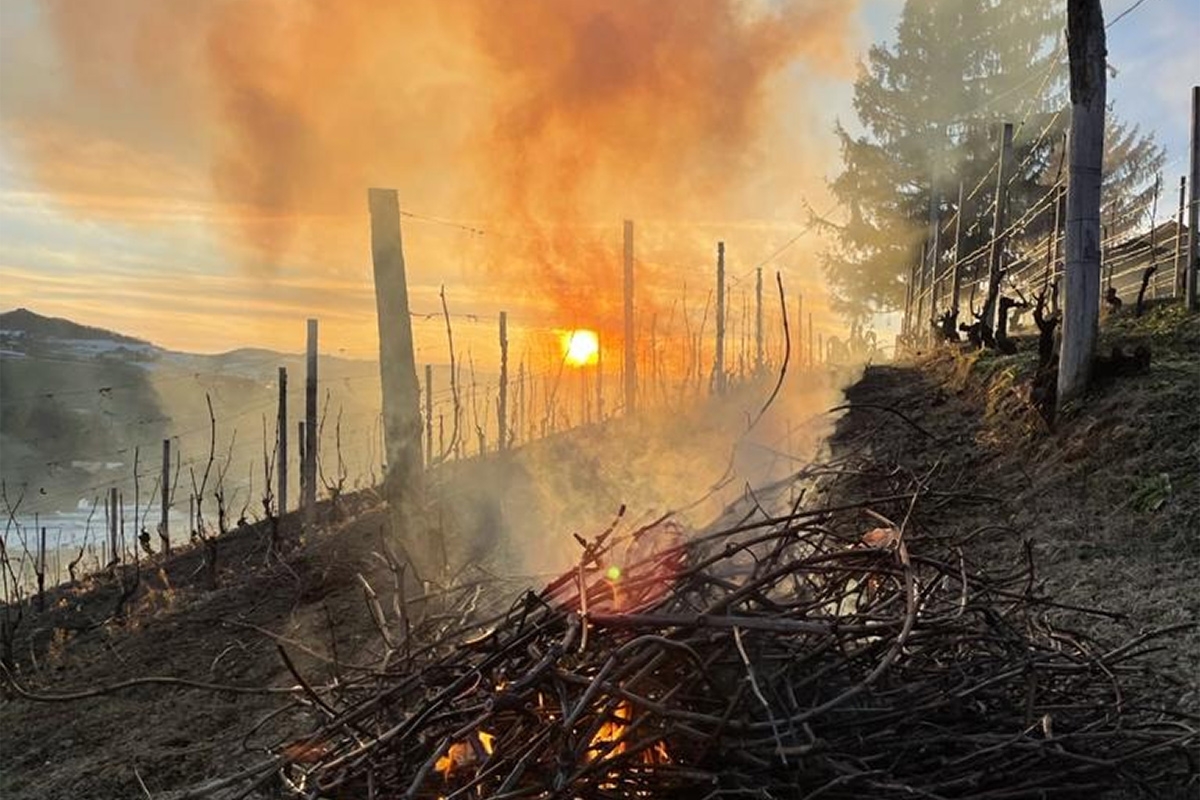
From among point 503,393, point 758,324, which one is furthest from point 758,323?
point 503,393

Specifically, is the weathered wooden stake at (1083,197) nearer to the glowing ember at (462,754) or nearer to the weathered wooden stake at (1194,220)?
the weathered wooden stake at (1194,220)

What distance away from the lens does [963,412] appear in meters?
8.12

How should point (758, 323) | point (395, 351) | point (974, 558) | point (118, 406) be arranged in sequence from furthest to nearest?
point (118, 406), point (758, 323), point (395, 351), point (974, 558)

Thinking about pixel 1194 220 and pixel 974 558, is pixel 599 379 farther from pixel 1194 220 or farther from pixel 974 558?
pixel 974 558

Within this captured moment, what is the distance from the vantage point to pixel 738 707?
96.7 inches

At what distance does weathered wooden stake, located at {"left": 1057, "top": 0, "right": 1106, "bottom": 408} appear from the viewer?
21.1ft

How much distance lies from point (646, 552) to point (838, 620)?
1.16m

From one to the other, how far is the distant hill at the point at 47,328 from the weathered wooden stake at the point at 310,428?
58.2 meters

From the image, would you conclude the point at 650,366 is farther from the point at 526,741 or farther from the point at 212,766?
the point at 526,741

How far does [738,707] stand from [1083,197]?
19.1 feet

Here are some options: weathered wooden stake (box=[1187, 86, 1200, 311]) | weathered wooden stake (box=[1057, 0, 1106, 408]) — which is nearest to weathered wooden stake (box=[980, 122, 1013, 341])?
weathered wooden stake (box=[1187, 86, 1200, 311])

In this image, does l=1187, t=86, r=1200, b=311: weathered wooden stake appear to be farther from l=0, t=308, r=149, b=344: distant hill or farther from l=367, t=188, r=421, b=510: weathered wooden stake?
l=0, t=308, r=149, b=344: distant hill

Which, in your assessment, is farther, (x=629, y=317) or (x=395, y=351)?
(x=629, y=317)

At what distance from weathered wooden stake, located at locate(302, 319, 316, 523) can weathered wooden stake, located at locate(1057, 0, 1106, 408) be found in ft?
31.8
